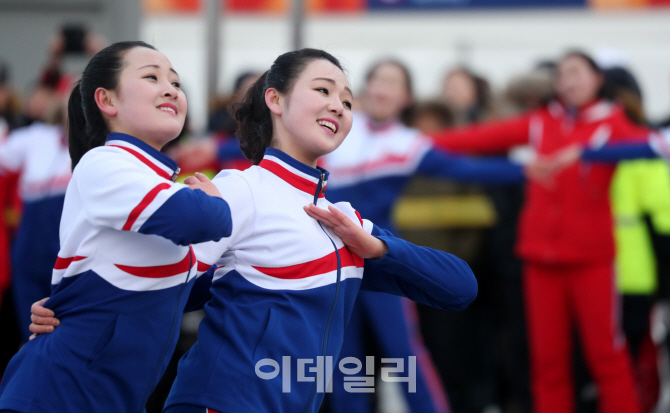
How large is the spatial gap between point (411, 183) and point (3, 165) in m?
2.36

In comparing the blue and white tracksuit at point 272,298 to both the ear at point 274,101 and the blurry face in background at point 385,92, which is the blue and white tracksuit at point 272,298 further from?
the blurry face in background at point 385,92

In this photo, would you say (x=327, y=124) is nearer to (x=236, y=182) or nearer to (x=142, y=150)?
(x=236, y=182)

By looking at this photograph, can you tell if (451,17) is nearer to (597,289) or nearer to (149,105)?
(597,289)

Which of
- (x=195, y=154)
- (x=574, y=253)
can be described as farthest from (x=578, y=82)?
(x=195, y=154)

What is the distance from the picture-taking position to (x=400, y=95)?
435 centimetres

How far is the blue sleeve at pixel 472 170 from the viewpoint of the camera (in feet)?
14.2

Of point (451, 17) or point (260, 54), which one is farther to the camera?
point (260, 54)

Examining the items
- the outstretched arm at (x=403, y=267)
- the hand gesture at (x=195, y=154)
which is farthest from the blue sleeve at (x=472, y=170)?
the outstretched arm at (x=403, y=267)

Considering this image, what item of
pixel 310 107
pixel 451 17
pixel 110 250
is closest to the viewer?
pixel 110 250

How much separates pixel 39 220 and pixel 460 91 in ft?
9.43

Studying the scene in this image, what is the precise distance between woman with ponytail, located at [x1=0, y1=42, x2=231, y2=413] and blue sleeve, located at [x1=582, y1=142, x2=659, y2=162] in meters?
2.62

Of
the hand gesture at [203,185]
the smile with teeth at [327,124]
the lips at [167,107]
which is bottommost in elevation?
the hand gesture at [203,185]

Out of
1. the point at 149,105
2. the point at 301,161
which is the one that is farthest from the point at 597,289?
the point at 149,105

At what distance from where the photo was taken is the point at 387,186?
417cm
